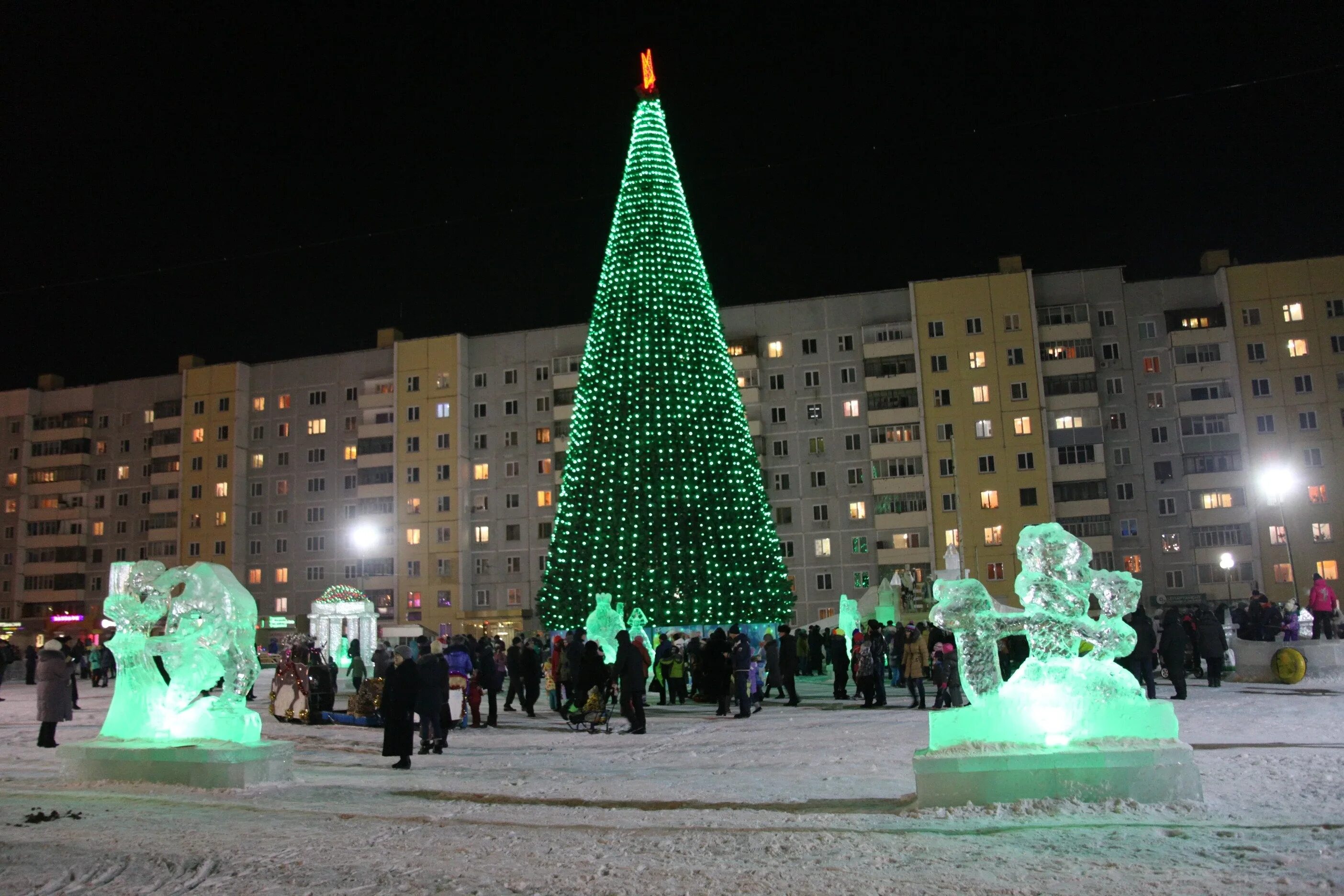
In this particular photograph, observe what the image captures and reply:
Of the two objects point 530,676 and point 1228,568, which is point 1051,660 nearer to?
point 530,676

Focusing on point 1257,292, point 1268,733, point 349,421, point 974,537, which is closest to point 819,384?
point 974,537

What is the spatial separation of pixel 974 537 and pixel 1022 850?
51287 mm

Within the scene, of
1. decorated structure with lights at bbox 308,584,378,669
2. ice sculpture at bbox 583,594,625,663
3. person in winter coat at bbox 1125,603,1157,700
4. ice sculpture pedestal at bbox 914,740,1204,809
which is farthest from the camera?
decorated structure with lights at bbox 308,584,378,669

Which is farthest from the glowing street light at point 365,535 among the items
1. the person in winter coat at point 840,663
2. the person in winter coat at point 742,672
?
the person in winter coat at point 742,672

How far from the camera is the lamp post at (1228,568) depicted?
1750 inches

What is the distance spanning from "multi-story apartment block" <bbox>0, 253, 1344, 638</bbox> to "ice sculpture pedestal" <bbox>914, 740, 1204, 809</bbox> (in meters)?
44.8

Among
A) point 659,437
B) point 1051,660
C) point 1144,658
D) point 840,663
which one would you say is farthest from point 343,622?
point 1051,660

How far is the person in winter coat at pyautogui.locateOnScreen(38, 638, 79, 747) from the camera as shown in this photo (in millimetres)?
14742

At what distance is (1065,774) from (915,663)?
10.1 meters

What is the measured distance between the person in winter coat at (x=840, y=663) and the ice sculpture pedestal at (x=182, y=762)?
12524 mm

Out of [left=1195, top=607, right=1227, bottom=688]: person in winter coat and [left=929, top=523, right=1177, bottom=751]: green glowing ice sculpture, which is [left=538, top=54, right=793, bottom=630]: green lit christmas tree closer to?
[left=1195, top=607, right=1227, bottom=688]: person in winter coat

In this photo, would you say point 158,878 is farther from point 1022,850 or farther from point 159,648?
point 1022,850

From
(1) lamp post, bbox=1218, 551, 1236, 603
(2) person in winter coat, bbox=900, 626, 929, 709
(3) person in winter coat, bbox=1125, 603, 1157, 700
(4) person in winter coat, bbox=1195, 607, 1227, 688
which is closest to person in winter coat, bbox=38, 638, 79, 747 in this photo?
(2) person in winter coat, bbox=900, 626, 929, 709

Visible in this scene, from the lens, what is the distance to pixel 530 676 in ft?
64.8
